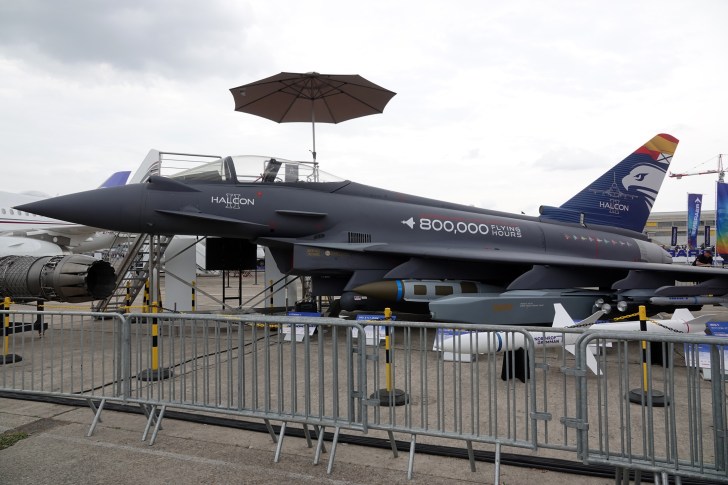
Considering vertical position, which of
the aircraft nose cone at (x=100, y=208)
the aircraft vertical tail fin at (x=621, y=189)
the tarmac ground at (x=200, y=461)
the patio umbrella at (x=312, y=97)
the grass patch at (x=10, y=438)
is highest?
the patio umbrella at (x=312, y=97)

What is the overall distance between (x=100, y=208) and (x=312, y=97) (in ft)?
20.4

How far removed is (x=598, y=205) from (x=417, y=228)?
569cm

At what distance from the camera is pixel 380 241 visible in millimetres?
9812

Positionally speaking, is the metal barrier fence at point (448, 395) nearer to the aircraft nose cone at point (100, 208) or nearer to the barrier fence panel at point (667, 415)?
the barrier fence panel at point (667, 415)

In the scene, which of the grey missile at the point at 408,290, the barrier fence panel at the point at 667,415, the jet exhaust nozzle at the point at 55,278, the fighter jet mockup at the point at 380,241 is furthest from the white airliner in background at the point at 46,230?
the barrier fence panel at the point at 667,415

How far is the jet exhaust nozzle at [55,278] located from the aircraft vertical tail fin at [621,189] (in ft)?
34.2

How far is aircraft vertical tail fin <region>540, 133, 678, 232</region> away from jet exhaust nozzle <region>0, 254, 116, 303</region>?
1043 centimetres

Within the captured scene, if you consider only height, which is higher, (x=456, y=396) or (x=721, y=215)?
(x=721, y=215)

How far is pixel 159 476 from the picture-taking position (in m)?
3.49

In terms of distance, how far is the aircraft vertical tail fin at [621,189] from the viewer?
12.5 metres

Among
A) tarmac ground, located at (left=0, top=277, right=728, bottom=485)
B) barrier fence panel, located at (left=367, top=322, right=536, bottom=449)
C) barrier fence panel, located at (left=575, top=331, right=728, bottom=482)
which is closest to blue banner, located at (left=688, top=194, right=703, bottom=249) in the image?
barrier fence panel, located at (left=367, top=322, right=536, bottom=449)

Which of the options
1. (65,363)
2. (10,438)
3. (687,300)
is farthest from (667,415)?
(65,363)

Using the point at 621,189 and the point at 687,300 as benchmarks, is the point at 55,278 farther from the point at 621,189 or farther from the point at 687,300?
the point at 621,189

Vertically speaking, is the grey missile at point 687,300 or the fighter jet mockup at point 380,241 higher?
the fighter jet mockup at point 380,241
